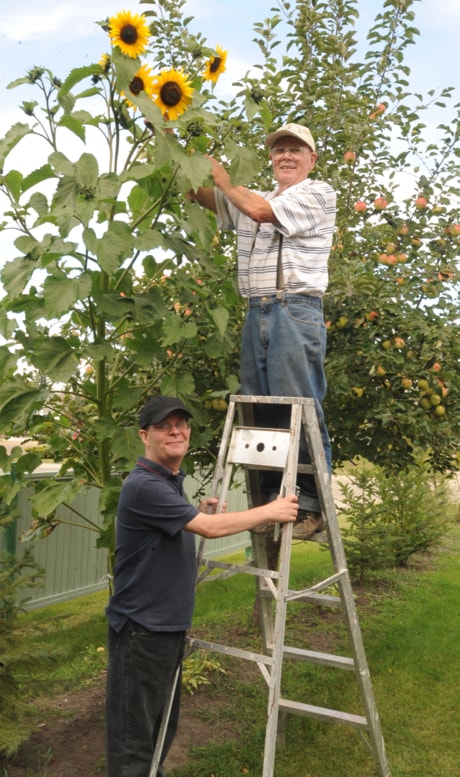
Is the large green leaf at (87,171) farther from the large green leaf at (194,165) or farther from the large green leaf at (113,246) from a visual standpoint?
the large green leaf at (194,165)

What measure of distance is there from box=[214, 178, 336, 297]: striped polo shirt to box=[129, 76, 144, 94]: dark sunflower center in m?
0.70

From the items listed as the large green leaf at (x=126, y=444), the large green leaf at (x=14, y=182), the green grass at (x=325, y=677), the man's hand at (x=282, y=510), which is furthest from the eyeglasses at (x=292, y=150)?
the green grass at (x=325, y=677)

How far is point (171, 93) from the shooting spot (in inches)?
122

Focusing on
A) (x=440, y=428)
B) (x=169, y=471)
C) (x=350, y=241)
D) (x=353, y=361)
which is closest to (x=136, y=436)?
(x=169, y=471)

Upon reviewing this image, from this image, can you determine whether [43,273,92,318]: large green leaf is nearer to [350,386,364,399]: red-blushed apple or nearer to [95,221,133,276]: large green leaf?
[95,221,133,276]: large green leaf

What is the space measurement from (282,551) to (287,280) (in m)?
1.13

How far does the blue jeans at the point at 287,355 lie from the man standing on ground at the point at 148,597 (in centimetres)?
48

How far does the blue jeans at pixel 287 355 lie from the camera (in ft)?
10.4

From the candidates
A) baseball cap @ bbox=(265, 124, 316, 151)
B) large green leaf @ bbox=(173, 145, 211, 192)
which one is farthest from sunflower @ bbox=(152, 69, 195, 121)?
baseball cap @ bbox=(265, 124, 316, 151)

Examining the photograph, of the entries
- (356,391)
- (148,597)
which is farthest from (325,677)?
(148,597)

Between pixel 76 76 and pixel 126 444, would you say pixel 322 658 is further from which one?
pixel 76 76

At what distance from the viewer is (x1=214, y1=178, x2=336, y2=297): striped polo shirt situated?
3182mm

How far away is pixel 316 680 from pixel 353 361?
2261 millimetres

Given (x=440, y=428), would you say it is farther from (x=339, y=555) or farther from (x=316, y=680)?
(x=316, y=680)
